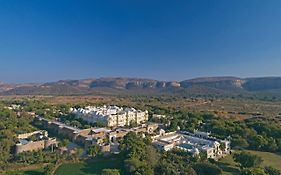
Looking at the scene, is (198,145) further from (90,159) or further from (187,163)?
(90,159)

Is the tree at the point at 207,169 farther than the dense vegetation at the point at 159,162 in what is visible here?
No

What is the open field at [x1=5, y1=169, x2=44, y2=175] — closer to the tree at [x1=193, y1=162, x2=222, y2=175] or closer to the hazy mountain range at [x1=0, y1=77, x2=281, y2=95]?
the tree at [x1=193, y1=162, x2=222, y2=175]

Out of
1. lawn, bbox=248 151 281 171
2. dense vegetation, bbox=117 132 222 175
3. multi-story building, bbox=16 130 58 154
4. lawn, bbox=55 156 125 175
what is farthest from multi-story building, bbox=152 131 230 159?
multi-story building, bbox=16 130 58 154

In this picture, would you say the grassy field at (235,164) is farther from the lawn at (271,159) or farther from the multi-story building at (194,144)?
the multi-story building at (194,144)

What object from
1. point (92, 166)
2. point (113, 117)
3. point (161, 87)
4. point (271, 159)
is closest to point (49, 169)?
point (92, 166)

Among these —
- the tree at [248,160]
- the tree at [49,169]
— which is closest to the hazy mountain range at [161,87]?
the tree at [248,160]

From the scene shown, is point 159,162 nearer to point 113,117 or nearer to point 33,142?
point 33,142
